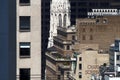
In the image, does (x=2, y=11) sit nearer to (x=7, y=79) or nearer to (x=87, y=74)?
(x=7, y=79)

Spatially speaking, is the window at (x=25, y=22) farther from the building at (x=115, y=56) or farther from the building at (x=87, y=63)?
the building at (x=87, y=63)

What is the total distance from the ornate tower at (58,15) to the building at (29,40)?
12233 centimetres

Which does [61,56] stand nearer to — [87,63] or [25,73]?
[87,63]

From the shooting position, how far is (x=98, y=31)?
115 meters

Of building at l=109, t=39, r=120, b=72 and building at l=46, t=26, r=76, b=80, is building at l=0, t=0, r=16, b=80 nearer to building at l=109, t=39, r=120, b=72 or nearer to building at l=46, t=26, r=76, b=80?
building at l=109, t=39, r=120, b=72

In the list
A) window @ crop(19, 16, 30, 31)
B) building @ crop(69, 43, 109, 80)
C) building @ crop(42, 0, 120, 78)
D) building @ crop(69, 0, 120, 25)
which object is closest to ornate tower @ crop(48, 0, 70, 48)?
building @ crop(42, 0, 120, 78)

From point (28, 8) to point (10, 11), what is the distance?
17.0 ft

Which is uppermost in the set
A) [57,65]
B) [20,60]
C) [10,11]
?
[10,11]

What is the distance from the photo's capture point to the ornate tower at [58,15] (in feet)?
476

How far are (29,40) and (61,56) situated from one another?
9440 centimetres

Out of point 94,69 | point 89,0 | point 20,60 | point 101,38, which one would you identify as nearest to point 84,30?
point 101,38

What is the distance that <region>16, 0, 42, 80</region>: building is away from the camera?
2023 cm

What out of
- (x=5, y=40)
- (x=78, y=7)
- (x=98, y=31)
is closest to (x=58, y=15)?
(x=78, y=7)

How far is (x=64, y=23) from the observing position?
145125 mm
